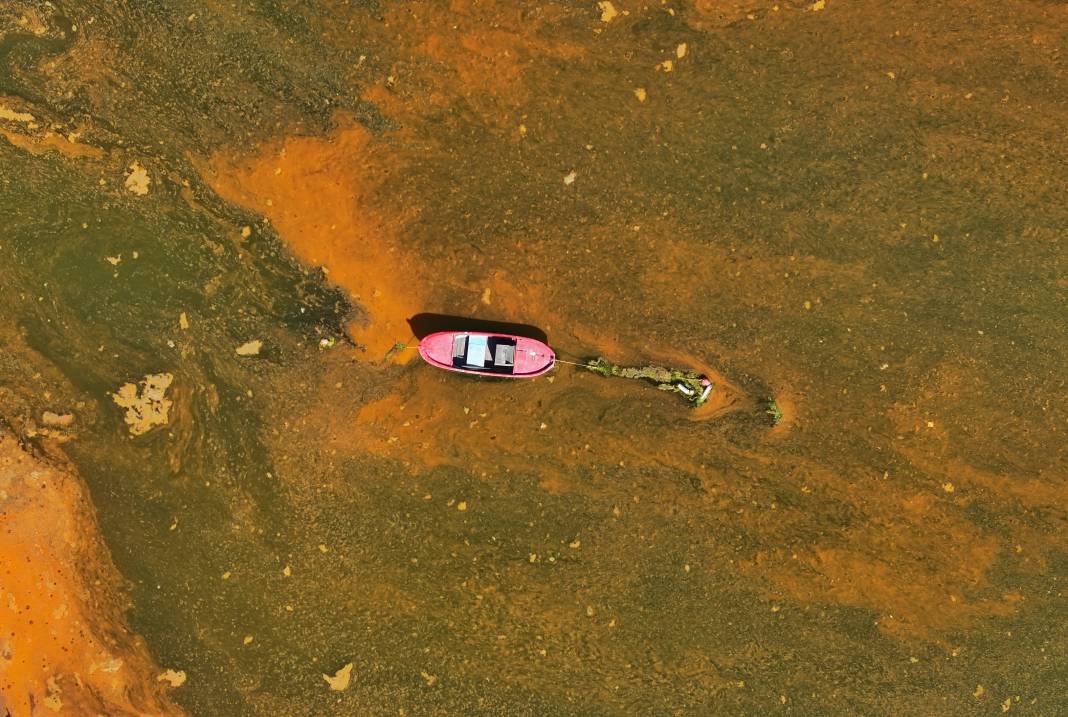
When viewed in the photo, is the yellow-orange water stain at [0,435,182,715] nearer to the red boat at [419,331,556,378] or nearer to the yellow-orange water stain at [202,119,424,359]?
the yellow-orange water stain at [202,119,424,359]

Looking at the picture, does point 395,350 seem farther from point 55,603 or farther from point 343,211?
point 55,603

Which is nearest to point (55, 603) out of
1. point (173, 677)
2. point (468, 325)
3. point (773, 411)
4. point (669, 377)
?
point (173, 677)

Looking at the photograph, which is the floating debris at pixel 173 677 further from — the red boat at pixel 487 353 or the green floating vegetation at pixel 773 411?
the green floating vegetation at pixel 773 411

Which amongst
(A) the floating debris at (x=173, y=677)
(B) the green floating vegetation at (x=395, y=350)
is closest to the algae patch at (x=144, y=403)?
(B) the green floating vegetation at (x=395, y=350)

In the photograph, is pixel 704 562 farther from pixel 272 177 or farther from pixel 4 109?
pixel 4 109

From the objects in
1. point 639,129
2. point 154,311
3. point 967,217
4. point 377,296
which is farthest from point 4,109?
point 967,217
